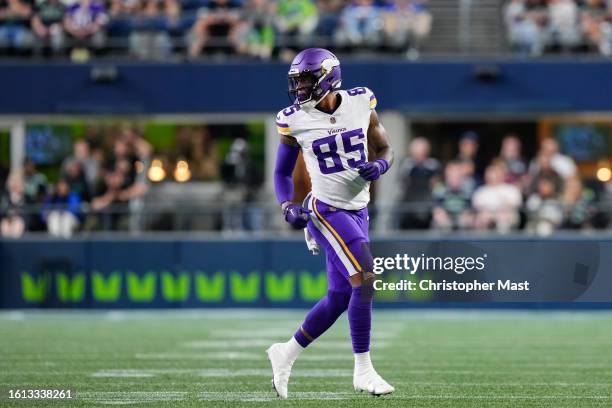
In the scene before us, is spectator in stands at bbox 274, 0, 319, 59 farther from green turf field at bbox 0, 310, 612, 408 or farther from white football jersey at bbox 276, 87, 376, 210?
white football jersey at bbox 276, 87, 376, 210

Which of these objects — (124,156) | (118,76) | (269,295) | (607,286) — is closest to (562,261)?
(607,286)

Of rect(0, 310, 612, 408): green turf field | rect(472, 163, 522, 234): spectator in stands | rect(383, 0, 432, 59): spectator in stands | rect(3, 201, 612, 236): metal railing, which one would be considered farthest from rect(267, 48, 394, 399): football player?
rect(383, 0, 432, 59): spectator in stands

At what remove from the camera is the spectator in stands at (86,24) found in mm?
18328

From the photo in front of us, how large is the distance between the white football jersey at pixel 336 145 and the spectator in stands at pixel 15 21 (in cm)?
1188

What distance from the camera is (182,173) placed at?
18750 mm

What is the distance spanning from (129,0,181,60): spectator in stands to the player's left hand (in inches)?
455

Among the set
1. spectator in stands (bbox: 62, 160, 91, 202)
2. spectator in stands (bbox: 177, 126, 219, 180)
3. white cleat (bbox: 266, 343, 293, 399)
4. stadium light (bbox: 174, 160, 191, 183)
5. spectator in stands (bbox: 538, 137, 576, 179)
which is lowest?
stadium light (bbox: 174, 160, 191, 183)

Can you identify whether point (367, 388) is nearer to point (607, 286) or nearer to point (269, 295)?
point (607, 286)

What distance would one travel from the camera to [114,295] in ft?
53.1

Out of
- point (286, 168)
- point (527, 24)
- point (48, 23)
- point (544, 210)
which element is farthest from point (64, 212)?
point (286, 168)

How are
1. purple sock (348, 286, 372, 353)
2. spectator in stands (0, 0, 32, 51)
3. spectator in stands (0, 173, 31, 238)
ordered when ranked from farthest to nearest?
1. spectator in stands (0, 0, 32, 51)
2. spectator in stands (0, 173, 31, 238)
3. purple sock (348, 286, 372, 353)

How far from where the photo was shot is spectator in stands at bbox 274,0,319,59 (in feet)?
59.1

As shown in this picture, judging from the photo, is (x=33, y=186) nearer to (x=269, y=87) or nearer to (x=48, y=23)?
(x=48, y=23)

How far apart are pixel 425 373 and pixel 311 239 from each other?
1731 millimetres
